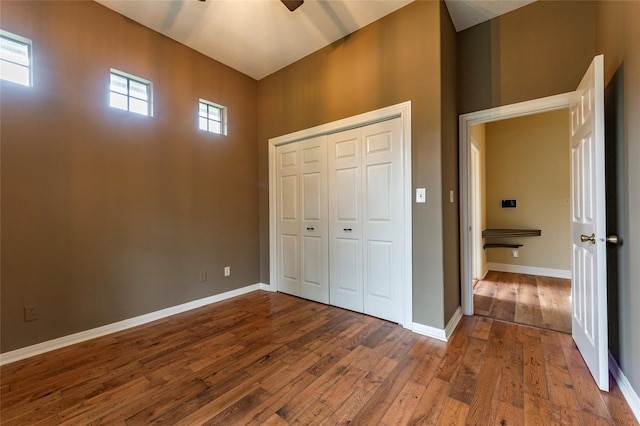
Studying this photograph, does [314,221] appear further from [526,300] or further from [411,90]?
[526,300]

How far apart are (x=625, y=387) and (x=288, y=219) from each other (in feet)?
10.4

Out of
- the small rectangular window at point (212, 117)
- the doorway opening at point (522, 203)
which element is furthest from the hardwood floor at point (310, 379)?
the small rectangular window at point (212, 117)

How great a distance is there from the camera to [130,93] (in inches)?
109

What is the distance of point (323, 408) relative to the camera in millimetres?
1548

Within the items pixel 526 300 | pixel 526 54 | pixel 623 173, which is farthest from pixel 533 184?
pixel 623 173

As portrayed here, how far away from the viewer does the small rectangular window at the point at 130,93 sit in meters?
2.66

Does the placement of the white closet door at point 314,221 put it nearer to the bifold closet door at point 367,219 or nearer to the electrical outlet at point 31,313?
the bifold closet door at point 367,219

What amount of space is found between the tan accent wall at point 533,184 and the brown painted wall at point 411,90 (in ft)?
10.6

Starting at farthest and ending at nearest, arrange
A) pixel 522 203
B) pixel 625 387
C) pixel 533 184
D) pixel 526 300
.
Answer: pixel 522 203 < pixel 533 184 < pixel 526 300 < pixel 625 387

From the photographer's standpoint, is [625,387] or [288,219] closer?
[625,387]

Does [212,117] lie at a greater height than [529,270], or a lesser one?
greater

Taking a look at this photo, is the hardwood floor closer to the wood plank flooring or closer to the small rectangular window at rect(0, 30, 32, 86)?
the wood plank flooring

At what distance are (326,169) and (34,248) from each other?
270cm

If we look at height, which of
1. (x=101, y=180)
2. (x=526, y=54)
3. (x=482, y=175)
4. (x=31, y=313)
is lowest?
(x=31, y=313)
